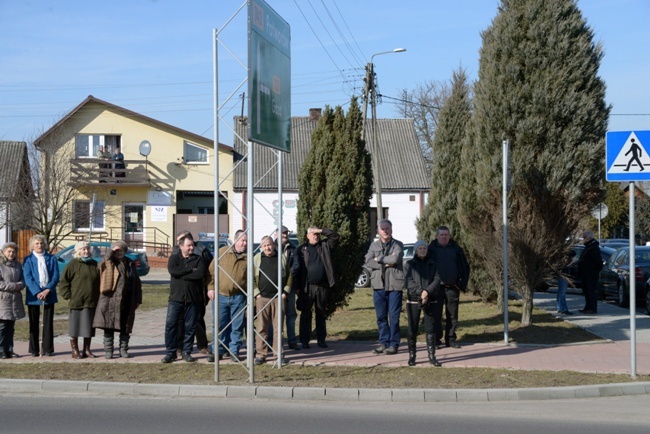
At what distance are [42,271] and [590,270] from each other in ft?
39.1

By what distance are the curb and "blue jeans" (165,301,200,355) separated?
1750mm

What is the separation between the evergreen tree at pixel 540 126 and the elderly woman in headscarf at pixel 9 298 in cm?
820

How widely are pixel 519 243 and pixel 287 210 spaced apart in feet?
98.2

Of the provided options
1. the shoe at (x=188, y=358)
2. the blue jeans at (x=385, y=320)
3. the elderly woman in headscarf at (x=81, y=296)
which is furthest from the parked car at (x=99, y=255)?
the blue jeans at (x=385, y=320)

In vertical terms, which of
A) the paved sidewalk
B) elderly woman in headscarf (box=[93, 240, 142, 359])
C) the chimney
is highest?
the chimney

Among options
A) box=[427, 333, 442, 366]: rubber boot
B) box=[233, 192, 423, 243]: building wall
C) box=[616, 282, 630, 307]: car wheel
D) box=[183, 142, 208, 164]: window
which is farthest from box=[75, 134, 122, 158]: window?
box=[427, 333, 442, 366]: rubber boot

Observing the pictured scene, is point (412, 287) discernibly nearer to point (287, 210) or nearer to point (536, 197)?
point (536, 197)

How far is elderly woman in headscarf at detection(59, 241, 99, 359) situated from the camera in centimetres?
1191

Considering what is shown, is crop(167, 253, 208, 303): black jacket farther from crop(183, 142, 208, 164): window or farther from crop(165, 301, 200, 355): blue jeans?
crop(183, 142, 208, 164): window

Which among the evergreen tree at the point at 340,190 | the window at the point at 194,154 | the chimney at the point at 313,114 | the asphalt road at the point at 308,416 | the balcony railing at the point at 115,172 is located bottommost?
the asphalt road at the point at 308,416

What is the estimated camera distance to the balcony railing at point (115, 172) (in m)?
41.0

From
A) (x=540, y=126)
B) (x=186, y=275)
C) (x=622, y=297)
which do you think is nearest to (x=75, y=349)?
(x=186, y=275)

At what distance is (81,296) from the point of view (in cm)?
1199

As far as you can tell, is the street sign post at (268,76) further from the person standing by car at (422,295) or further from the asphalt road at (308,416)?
the asphalt road at (308,416)
